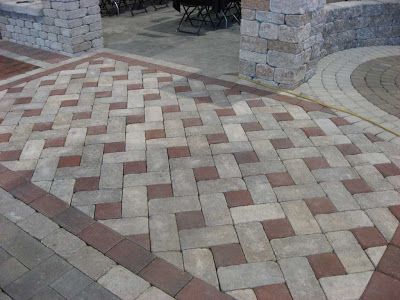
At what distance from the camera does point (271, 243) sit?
8.61 feet

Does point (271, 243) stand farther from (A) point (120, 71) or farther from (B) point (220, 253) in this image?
(A) point (120, 71)

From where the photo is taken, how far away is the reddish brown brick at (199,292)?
2.24 m

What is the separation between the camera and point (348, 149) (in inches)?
145

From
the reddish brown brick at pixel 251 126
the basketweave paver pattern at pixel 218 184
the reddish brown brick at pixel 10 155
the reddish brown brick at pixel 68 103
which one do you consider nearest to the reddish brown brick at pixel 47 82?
the basketweave paver pattern at pixel 218 184

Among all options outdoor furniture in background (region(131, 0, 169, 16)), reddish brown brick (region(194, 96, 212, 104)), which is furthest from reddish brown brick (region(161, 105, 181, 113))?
outdoor furniture in background (region(131, 0, 169, 16))

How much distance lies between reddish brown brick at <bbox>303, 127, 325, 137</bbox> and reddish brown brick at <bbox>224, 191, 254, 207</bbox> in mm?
1224

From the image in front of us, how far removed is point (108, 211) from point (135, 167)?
0.61 metres

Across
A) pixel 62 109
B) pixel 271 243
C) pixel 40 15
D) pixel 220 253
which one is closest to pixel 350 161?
pixel 271 243

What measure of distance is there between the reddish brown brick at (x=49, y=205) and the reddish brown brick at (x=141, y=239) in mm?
636

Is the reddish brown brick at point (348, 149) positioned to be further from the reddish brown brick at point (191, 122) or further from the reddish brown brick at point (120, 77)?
the reddish brown brick at point (120, 77)

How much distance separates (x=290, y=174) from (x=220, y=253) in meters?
1.10

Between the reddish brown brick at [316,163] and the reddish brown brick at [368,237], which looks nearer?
the reddish brown brick at [368,237]

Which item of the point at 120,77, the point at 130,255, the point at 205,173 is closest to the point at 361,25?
the point at 120,77

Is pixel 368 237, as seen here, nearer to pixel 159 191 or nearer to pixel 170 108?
pixel 159 191
